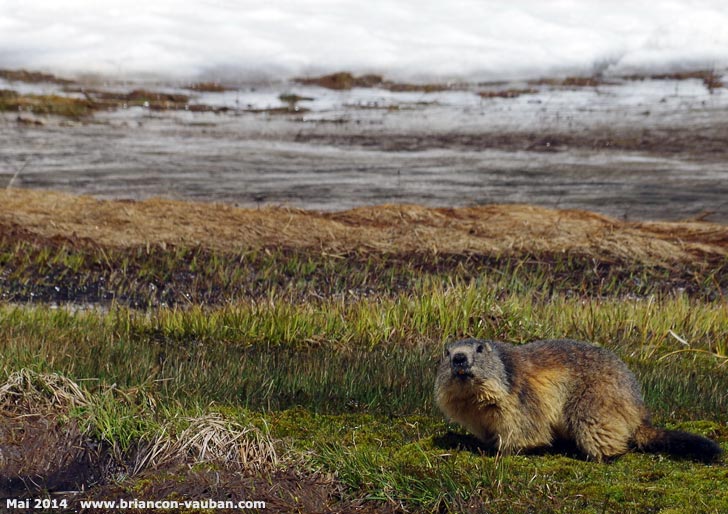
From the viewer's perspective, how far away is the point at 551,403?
5.13 m

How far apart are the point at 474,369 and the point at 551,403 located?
1.90 feet

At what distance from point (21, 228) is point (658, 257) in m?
9.24

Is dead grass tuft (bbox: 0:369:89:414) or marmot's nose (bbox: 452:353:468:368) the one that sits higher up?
marmot's nose (bbox: 452:353:468:368)

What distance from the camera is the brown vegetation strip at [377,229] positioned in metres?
13.1

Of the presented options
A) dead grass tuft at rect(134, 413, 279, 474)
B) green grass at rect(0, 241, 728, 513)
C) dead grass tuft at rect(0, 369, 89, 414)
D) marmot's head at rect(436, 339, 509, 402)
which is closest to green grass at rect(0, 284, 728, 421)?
green grass at rect(0, 241, 728, 513)

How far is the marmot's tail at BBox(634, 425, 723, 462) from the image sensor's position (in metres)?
5.00

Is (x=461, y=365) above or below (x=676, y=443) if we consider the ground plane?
above

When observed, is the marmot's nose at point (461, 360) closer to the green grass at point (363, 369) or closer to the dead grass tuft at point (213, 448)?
the green grass at point (363, 369)

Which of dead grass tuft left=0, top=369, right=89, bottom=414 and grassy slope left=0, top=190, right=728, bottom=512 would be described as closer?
grassy slope left=0, top=190, right=728, bottom=512

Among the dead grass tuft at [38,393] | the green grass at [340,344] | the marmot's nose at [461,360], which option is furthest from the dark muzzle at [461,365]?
the dead grass tuft at [38,393]

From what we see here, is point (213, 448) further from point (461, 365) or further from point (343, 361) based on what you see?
point (343, 361)

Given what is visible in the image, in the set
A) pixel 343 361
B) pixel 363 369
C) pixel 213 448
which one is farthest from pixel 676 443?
pixel 343 361

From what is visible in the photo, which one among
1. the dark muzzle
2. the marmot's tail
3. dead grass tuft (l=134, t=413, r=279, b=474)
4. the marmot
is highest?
the dark muzzle

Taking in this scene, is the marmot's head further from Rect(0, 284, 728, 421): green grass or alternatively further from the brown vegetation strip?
the brown vegetation strip
